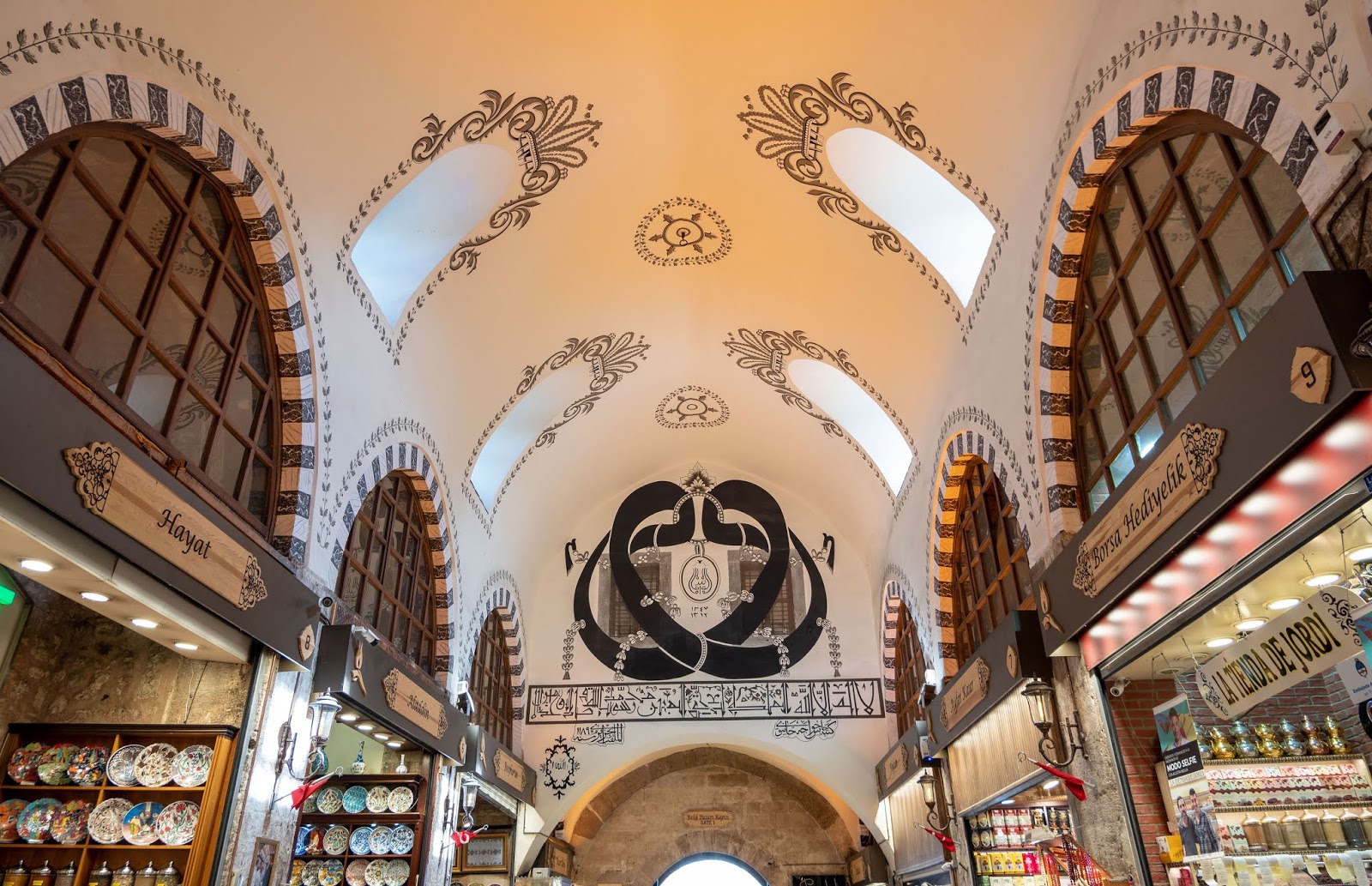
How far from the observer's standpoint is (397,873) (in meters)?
6.44

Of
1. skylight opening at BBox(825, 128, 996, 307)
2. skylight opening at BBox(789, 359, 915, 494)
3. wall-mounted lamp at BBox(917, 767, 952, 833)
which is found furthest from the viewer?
→ skylight opening at BBox(789, 359, 915, 494)

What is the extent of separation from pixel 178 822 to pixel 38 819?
26.1 inches

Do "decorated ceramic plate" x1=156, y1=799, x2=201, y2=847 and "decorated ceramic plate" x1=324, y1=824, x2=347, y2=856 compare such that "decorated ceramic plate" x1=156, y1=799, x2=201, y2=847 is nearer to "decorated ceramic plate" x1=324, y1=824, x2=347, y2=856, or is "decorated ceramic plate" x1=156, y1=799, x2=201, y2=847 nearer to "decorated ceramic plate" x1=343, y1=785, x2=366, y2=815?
"decorated ceramic plate" x1=343, y1=785, x2=366, y2=815

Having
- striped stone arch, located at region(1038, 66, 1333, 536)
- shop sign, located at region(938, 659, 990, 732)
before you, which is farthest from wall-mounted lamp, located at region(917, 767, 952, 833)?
striped stone arch, located at region(1038, 66, 1333, 536)

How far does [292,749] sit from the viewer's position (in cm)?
461

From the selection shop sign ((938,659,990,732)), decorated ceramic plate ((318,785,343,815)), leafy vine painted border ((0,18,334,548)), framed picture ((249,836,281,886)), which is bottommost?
framed picture ((249,836,281,886))

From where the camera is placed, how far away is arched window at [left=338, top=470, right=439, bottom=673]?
231 inches

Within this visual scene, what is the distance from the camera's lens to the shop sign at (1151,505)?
305 centimetres

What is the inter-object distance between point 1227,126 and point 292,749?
16.0 feet

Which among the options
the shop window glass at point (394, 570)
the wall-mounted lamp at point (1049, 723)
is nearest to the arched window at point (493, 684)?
the shop window glass at point (394, 570)

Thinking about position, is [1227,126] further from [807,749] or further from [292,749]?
[807,749]

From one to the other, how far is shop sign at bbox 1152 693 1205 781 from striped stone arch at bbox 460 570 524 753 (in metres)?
5.60

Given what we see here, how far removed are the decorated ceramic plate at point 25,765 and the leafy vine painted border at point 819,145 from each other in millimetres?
5157

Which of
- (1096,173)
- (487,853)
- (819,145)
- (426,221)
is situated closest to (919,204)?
(819,145)
